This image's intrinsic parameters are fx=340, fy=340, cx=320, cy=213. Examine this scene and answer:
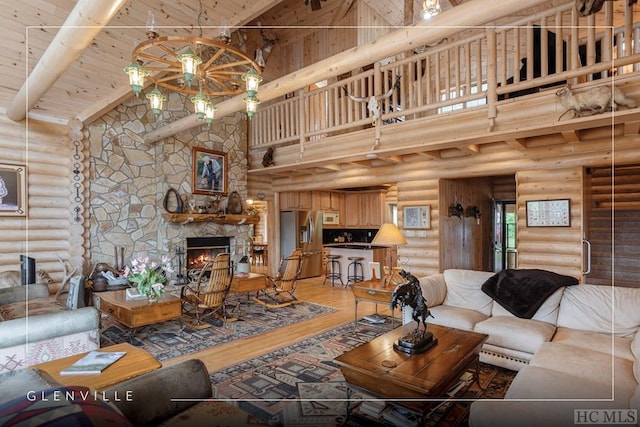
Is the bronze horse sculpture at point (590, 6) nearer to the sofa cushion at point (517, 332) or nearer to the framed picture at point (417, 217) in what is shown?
the sofa cushion at point (517, 332)

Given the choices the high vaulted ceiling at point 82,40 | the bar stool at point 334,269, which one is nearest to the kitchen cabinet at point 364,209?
the bar stool at point 334,269

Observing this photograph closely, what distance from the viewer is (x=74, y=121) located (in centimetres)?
543

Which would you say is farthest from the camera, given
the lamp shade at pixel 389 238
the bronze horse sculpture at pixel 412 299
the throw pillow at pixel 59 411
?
the lamp shade at pixel 389 238

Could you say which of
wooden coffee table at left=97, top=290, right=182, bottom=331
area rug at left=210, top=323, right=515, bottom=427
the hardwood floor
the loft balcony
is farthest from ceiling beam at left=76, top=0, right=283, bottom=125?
area rug at left=210, top=323, right=515, bottom=427

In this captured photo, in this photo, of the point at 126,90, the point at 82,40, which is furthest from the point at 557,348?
the point at 126,90

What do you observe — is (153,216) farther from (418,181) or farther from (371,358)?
(371,358)

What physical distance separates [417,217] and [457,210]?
33.1 inches

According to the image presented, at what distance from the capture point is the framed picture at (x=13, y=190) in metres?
4.84

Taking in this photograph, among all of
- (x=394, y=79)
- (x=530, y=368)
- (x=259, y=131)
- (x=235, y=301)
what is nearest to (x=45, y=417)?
(x=530, y=368)

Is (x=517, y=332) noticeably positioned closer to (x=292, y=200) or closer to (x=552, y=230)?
(x=552, y=230)

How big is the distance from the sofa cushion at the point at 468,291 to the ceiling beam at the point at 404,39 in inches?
106

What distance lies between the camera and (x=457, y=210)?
6.38 metres

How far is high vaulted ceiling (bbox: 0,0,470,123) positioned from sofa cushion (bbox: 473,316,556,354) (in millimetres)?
3940

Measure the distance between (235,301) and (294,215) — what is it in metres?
2.96
